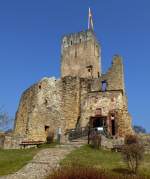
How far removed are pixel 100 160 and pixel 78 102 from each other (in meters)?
18.4

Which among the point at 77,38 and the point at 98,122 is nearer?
the point at 98,122

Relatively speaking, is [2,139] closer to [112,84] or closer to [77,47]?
[112,84]

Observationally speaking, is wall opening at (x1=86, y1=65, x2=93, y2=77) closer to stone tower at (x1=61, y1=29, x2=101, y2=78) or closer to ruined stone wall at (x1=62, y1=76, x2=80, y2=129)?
stone tower at (x1=61, y1=29, x2=101, y2=78)

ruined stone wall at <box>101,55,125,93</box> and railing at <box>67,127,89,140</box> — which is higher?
ruined stone wall at <box>101,55,125,93</box>

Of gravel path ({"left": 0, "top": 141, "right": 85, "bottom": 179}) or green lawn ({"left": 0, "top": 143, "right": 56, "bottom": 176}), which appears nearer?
gravel path ({"left": 0, "top": 141, "right": 85, "bottom": 179})

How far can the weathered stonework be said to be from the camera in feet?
116

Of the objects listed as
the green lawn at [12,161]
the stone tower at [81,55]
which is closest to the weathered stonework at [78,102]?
the stone tower at [81,55]

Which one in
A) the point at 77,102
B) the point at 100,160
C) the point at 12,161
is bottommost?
the point at 12,161

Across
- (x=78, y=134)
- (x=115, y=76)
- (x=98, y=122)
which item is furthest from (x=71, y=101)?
(x=78, y=134)

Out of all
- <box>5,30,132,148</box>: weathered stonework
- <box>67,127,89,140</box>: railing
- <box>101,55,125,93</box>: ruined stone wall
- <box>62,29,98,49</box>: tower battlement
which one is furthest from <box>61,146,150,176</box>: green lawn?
<box>62,29,98,49</box>: tower battlement

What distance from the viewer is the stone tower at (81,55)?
4675 centimetres

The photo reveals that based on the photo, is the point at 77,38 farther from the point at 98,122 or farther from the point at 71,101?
the point at 98,122

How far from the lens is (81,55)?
156ft

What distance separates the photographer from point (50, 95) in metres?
40.8
